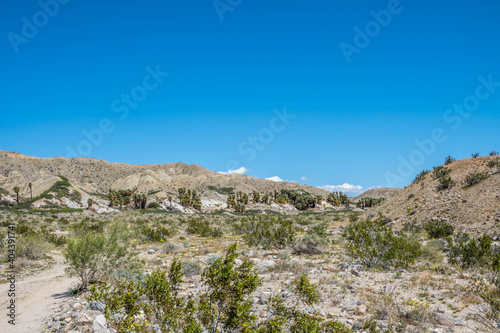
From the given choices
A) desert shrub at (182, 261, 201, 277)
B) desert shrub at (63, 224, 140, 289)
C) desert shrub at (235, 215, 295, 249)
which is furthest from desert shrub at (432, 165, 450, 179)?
desert shrub at (63, 224, 140, 289)

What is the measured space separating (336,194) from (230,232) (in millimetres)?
90024

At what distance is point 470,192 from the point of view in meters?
25.0

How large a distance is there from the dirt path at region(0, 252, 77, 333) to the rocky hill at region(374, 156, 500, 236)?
23.3 meters

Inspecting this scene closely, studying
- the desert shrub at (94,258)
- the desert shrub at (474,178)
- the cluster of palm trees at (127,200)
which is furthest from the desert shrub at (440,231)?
the cluster of palm trees at (127,200)

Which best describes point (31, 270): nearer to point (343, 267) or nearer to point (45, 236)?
point (45, 236)

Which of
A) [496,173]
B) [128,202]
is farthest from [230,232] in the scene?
[128,202]

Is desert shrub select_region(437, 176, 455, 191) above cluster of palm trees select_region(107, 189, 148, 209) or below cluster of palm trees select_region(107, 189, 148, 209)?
below

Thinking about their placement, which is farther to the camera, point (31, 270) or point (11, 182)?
point (11, 182)

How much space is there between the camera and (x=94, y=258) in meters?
11.0

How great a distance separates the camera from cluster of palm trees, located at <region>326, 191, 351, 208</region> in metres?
110

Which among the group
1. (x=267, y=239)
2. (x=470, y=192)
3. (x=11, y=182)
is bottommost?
(x=267, y=239)

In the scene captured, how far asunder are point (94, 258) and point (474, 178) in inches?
1206

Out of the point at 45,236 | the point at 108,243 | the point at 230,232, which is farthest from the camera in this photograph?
the point at 230,232

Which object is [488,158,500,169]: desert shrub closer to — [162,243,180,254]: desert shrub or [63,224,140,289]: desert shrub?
[162,243,180,254]: desert shrub
